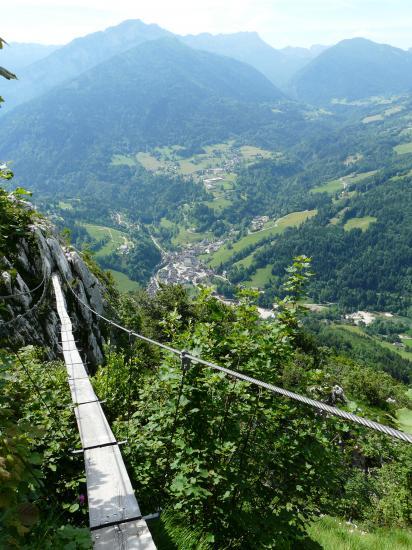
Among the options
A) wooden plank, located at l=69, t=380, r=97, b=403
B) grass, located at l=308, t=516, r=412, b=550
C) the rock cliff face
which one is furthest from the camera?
the rock cliff face

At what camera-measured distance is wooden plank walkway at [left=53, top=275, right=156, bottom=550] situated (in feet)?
17.6

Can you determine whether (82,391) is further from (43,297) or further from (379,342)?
(379,342)

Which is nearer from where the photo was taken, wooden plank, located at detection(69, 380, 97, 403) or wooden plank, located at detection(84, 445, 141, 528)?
wooden plank, located at detection(84, 445, 141, 528)

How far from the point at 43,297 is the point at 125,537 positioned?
12.5 m

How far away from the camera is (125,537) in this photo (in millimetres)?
5402

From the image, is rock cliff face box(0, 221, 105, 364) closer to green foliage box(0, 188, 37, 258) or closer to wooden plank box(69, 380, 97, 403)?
→ green foliage box(0, 188, 37, 258)

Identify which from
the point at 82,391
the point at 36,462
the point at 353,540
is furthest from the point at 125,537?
the point at 82,391

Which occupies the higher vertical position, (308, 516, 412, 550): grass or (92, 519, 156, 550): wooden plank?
(92, 519, 156, 550): wooden plank

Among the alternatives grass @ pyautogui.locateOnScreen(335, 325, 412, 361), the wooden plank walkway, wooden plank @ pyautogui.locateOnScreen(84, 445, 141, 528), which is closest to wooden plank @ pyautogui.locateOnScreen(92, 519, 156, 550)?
the wooden plank walkway

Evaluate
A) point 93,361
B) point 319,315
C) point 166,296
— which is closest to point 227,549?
point 93,361

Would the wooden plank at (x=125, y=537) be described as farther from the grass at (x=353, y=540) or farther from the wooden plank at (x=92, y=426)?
the grass at (x=353, y=540)

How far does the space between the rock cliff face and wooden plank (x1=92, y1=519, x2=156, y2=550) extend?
812cm

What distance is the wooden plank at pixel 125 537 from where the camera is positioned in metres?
5.25

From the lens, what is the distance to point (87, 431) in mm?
8031
